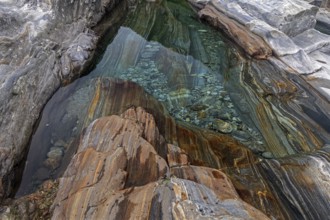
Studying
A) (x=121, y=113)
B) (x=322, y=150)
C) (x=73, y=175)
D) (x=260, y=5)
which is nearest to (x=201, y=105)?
(x=121, y=113)

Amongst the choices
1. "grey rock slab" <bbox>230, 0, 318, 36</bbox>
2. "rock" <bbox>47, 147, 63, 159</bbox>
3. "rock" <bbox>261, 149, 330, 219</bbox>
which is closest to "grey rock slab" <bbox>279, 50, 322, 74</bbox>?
"grey rock slab" <bbox>230, 0, 318, 36</bbox>

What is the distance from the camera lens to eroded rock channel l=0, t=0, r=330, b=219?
5.24 metres

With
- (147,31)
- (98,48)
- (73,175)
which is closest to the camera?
(73,175)

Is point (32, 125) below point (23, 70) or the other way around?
below

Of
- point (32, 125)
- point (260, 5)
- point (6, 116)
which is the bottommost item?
point (32, 125)

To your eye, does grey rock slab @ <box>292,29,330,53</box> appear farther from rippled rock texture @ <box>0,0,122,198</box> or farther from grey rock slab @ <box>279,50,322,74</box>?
rippled rock texture @ <box>0,0,122,198</box>

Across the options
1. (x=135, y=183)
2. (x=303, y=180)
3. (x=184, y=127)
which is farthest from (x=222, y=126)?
(x=135, y=183)

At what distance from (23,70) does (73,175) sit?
3.66m

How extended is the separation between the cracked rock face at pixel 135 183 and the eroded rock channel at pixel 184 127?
0.07 ft

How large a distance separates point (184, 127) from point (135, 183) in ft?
8.69

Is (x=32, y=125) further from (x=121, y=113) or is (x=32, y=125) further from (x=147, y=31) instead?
(x=147, y=31)

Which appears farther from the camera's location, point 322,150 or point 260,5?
point 260,5

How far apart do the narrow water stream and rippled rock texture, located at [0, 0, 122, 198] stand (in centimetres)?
39

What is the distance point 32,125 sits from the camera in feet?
24.9
